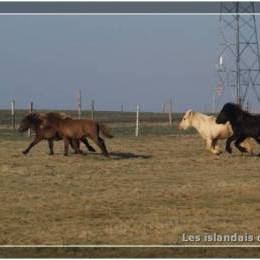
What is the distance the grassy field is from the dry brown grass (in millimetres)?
12

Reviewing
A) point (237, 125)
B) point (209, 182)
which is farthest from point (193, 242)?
point (237, 125)

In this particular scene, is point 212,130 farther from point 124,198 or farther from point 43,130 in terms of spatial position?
point 124,198

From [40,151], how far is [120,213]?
1038 cm

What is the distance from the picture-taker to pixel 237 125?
1803 cm

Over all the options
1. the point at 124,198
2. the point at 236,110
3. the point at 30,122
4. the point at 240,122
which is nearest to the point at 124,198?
the point at 124,198

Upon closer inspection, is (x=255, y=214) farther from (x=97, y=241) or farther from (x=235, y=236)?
(x=97, y=241)

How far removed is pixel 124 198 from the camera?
10.9m

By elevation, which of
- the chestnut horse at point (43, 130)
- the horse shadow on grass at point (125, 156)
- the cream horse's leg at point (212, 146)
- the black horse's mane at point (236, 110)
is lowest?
the horse shadow on grass at point (125, 156)

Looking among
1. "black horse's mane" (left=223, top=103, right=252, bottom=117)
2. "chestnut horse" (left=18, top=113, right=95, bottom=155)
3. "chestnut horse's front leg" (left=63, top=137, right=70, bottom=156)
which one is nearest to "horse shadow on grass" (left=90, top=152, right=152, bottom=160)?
"chestnut horse" (left=18, top=113, right=95, bottom=155)

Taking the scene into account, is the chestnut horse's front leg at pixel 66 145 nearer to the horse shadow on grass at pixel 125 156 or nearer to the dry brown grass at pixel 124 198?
the dry brown grass at pixel 124 198

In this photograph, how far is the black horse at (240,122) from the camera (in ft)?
58.7

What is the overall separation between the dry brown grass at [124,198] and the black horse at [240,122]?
1.92ft

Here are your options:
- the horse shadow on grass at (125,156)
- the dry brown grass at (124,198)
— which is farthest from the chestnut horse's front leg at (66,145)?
the horse shadow on grass at (125,156)

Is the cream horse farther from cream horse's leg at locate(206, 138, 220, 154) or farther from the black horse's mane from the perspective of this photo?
the black horse's mane
